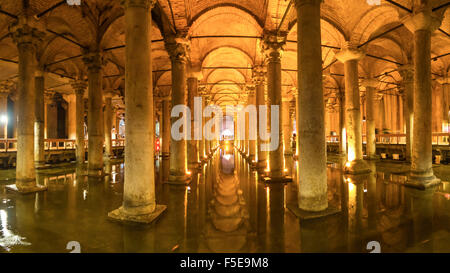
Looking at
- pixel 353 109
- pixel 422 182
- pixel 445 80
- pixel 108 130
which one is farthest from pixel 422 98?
pixel 108 130

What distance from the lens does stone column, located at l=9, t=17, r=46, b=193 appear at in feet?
26.1

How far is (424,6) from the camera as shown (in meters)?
7.93

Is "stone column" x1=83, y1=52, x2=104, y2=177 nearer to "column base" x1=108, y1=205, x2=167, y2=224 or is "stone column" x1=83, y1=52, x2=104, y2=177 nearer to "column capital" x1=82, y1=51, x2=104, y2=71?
"column capital" x1=82, y1=51, x2=104, y2=71

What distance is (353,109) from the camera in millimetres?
11516

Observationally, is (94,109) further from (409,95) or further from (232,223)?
(409,95)

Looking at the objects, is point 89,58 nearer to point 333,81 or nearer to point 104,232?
point 104,232

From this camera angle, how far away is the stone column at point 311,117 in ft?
17.9

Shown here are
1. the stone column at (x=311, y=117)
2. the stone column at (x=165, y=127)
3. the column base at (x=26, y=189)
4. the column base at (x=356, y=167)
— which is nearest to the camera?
the stone column at (x=311, y=117)

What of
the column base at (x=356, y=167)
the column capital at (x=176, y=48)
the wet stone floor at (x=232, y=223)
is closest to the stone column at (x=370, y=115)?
the column base at (x=356, y=167)

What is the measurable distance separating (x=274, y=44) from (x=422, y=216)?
301 inches

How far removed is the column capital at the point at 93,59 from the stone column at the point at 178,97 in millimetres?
3897

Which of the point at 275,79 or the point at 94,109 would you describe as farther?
the point at 94,109

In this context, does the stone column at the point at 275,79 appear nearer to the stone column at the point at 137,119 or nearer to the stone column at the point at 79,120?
the stone column at the point at 137,119
